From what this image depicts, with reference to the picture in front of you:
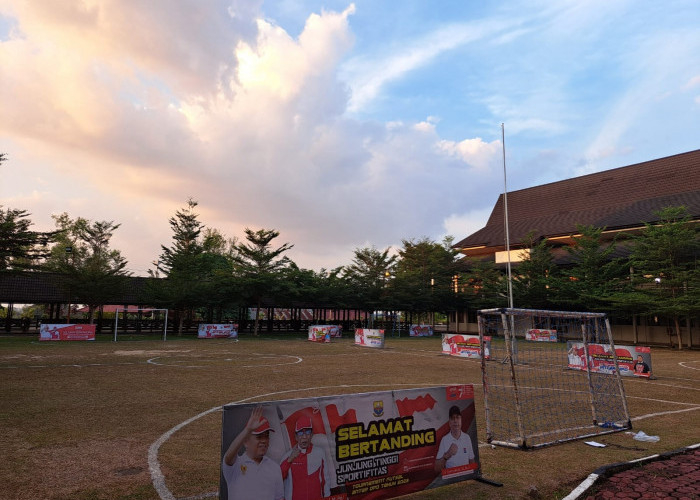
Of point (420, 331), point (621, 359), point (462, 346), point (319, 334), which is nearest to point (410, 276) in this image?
point (420, 331)

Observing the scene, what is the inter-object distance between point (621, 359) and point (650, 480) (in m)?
15.8

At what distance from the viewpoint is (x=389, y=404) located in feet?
19.9

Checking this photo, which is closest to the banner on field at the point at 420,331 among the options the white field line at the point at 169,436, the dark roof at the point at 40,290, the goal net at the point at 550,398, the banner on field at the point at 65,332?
the goal net at the point at 550,398

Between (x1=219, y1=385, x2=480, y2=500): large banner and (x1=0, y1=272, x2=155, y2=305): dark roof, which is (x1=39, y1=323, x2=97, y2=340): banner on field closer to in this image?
(x1=0, y1=272, x2=155, y2=305): dark roof

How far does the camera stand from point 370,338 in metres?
35.6

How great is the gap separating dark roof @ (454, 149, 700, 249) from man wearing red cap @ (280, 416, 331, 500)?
50.9 metres

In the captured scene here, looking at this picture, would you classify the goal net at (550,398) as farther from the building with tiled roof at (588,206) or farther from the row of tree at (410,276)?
the building with tiled roof at (588,206)

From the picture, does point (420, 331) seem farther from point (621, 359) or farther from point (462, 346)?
point (621, 359)

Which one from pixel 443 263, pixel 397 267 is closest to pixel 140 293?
pixel 397 267

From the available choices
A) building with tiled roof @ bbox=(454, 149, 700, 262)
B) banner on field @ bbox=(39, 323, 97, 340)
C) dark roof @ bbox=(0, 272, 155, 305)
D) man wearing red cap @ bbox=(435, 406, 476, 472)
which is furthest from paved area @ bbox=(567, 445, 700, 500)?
dark roof @ bbox=(0, 272, 155, 305)

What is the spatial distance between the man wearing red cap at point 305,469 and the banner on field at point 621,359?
56.7ft

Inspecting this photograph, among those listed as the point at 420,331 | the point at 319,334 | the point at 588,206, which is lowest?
the point at 420,331

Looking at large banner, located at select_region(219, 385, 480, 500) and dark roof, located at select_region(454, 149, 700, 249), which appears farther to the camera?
dark roof, located at select_region(454, 149, 700, 249)

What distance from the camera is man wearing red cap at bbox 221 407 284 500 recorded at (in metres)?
4.69
